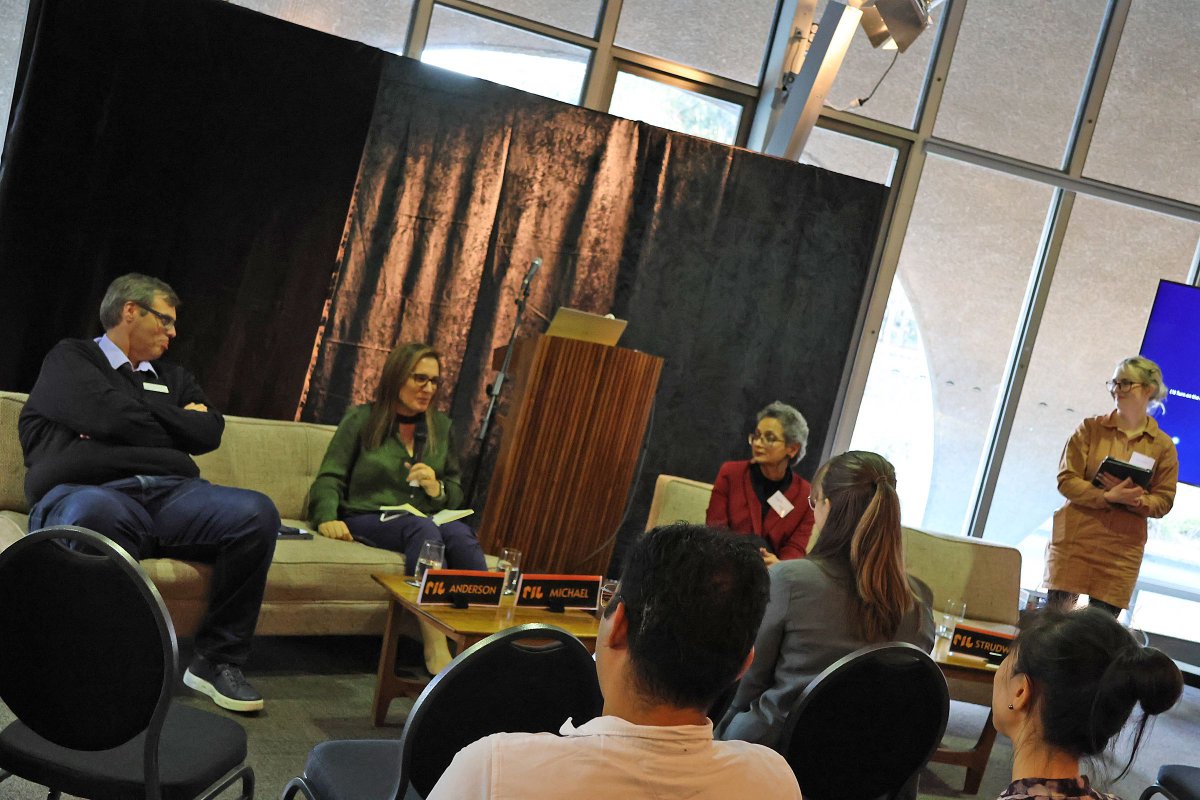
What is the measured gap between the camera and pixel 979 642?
12.8 ft

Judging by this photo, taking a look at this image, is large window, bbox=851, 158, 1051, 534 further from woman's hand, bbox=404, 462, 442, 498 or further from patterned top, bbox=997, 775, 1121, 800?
patterned top, bbox=997, 775, 1121, 800

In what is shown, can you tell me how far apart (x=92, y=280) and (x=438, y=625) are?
2.23m

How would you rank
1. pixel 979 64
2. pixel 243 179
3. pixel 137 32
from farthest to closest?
1. pixel 979 64
2. pixel 243 179
3. pixel 137 32

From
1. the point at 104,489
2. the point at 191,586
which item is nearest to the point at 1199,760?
the point at 191,586

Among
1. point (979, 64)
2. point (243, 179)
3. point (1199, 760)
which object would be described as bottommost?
point (1199, 760)

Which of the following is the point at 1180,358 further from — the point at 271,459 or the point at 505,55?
the point at 271,459

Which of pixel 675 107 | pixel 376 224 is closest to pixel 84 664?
pixel 376 224

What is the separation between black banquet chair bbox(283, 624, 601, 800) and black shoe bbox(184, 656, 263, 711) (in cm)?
142

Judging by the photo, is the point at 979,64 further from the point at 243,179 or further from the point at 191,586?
the point at 191,586

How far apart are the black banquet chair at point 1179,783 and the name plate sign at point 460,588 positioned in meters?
2.10

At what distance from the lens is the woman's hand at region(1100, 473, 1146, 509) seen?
193 inches

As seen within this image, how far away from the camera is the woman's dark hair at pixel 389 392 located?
4.49 meters

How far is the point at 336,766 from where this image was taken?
2146 millimetres

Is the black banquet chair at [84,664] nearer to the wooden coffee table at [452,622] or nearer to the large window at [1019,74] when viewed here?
the wooden coffee table at [452,622]
